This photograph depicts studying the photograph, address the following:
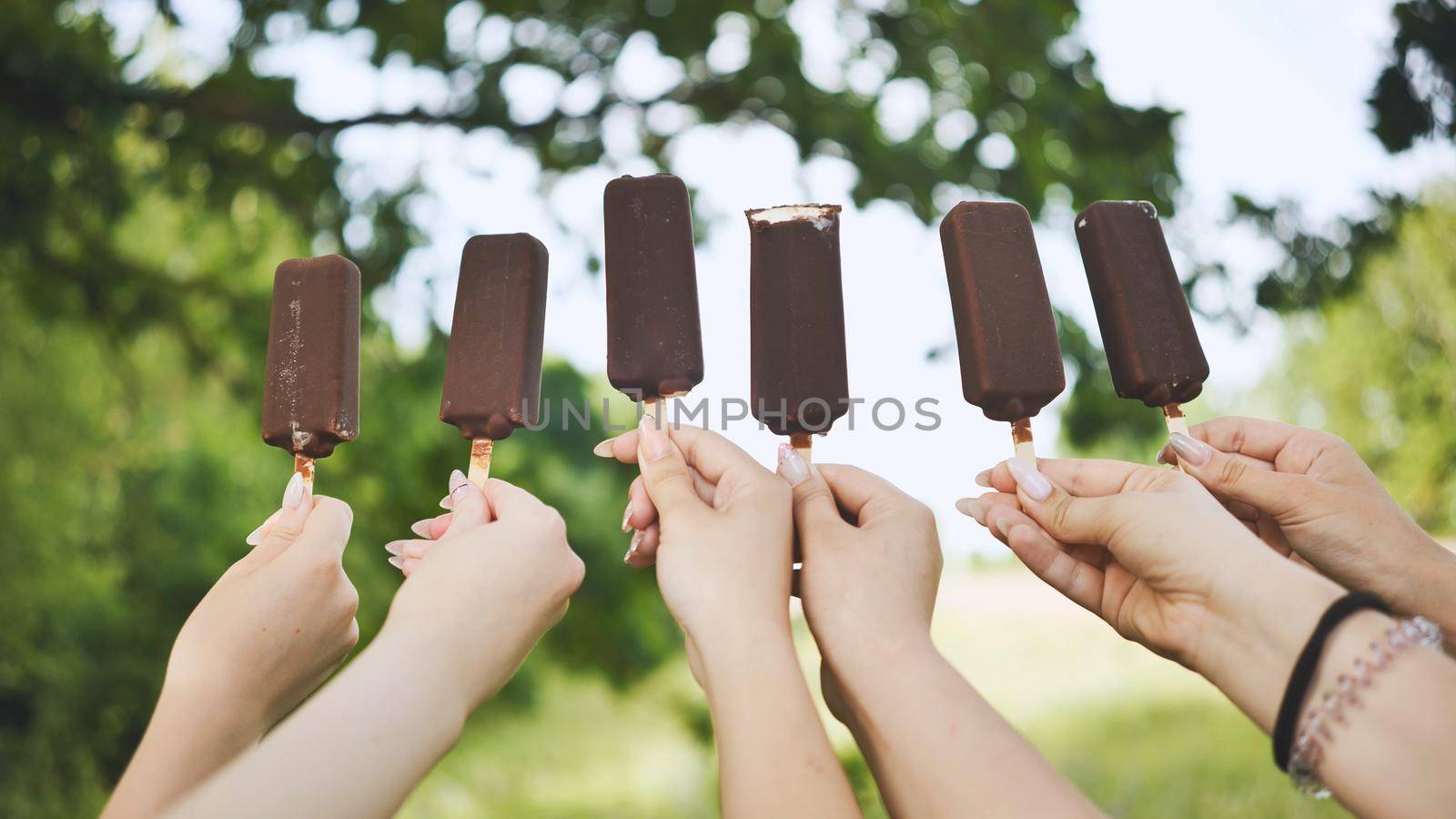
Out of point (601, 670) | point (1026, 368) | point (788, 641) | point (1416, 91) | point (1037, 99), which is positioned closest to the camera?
point (788, 641)

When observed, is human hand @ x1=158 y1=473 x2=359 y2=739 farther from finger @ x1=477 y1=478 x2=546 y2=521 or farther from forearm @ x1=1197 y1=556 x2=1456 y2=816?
forearm @ x1=1197 y1=556 x2=1456 y2=816

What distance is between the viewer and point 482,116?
3783 mm

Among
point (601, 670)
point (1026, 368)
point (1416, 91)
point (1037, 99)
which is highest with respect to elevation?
point (1037, 99)

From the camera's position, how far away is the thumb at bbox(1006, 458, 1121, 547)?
51.0 inches

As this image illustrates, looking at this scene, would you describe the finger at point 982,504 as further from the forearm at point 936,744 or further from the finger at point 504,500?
the finger at point 504,500

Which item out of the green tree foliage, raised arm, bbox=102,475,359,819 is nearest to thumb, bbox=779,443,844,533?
raised arm, bbox=102,475,359,819

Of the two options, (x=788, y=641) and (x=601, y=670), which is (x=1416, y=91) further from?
(x=601, y=670)

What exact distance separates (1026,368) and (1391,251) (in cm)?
279

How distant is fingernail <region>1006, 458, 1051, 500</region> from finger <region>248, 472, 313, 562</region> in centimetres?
113

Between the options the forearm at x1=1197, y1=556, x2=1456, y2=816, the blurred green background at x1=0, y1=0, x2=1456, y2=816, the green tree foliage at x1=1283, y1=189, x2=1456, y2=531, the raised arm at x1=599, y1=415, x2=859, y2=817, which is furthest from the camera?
the green tree foliage at x1=1283, y1=189, x2=1456, y2=531

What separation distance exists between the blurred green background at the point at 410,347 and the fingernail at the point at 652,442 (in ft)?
6.67

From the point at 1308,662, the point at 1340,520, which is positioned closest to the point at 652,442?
the point at 1308,662

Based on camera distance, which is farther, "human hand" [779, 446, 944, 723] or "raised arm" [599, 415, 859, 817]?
"human hand" [779, 446, 944, 723]

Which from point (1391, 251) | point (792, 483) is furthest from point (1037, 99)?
point (792, 483)
